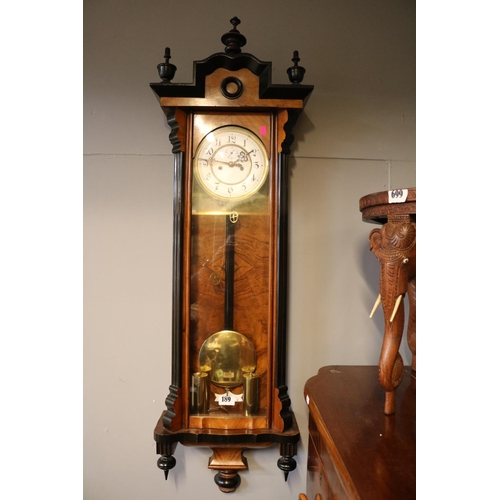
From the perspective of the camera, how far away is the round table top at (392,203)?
82cm

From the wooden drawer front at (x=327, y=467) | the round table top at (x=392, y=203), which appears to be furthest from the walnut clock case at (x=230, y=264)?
the round table top at (x=392, y=203)

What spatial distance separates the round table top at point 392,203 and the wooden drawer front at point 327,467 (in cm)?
54

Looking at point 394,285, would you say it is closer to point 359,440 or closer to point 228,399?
point 359,440

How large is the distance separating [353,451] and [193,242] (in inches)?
31.4

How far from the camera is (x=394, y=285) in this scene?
2.84ft

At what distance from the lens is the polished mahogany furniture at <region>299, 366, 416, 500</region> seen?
25.2 inches

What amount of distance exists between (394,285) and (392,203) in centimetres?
18

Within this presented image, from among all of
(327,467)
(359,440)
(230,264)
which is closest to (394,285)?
(359,440)

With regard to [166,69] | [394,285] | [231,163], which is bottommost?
[394,285]

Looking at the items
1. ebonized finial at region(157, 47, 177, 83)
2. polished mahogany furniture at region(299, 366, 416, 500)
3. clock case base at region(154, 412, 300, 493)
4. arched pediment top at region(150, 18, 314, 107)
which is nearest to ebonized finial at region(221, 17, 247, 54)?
arched pediment top at region(150, 18, 314, 107)

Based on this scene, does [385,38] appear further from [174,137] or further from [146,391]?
[146,391]

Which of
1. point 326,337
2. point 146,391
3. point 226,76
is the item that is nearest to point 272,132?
point 226,76

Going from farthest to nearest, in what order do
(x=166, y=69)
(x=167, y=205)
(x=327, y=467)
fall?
(x=167, y=205)
(x=166, y=69)
(x=327, y=467)

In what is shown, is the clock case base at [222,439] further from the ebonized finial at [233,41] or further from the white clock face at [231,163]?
the ebonized finial at [233,41]
